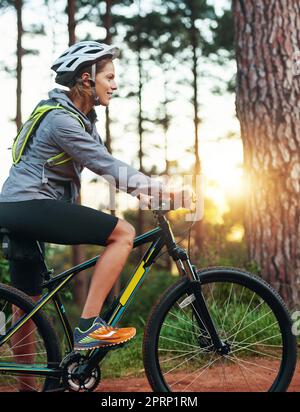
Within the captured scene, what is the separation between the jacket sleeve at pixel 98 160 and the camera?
3518 millimetres

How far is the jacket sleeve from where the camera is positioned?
3518 millimetres

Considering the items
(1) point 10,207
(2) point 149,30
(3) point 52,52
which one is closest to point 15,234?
Answer: (1) point 10,207

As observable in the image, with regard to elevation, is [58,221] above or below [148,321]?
above

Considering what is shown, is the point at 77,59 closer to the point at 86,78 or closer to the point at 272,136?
the point at 86,78

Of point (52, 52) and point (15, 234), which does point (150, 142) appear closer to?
point (52, 52)

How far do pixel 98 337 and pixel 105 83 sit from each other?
138 cm

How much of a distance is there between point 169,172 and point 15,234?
19.5m

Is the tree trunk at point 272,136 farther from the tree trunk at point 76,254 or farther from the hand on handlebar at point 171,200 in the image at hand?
the tree trunk at point 76,254

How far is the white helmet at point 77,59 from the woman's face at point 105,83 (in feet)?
0.14

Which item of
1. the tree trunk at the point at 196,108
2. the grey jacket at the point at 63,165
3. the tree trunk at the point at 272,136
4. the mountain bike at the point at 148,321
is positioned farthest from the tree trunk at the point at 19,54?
the mountain bike at the point at 148,321

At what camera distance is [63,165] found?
369 centimetres

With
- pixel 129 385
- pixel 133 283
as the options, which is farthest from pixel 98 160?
pixel 129 385

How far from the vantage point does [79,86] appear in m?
3.82

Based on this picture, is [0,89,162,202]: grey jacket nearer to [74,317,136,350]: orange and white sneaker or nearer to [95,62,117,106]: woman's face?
[95,62,117,106]: woman's face
